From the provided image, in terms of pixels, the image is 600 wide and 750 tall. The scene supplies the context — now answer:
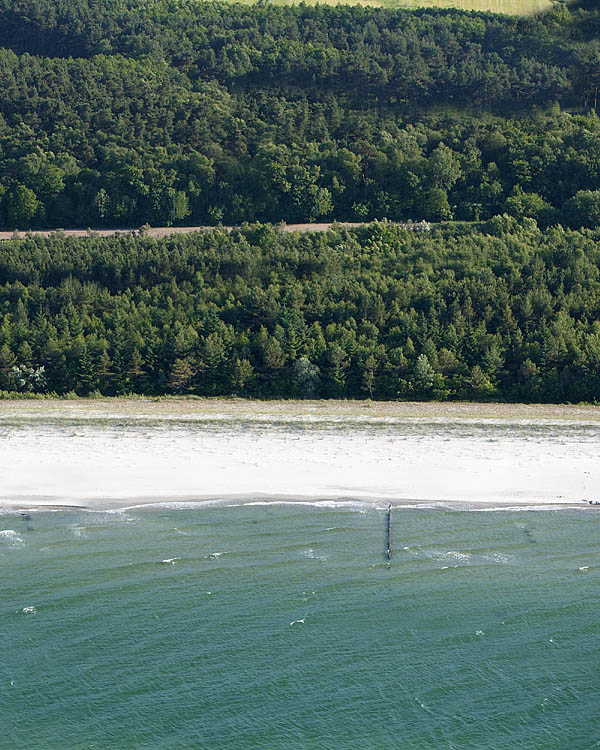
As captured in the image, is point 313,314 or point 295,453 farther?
point 313,314

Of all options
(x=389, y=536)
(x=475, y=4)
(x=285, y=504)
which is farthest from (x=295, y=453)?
(x=475, y=4)

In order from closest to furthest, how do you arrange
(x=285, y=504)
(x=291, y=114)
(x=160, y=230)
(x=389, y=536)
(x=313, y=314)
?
(x=389, y=536)
(x=285, y=504)
(x=313, y=314)
(x=160, y=230)
(x=291, y=114)

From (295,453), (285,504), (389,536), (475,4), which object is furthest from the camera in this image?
(475,4)

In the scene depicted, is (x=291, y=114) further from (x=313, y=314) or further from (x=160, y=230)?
(x=313, y=314)

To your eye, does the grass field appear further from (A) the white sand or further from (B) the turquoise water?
(B) the turquoise water

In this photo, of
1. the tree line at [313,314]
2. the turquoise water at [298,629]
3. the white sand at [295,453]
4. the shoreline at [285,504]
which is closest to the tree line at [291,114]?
the tree line at [313,314]

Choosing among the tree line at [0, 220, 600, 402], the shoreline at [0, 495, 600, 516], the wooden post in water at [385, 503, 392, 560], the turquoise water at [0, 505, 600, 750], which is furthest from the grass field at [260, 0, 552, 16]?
the wooden post in water at [385, 503, 392, 560]
